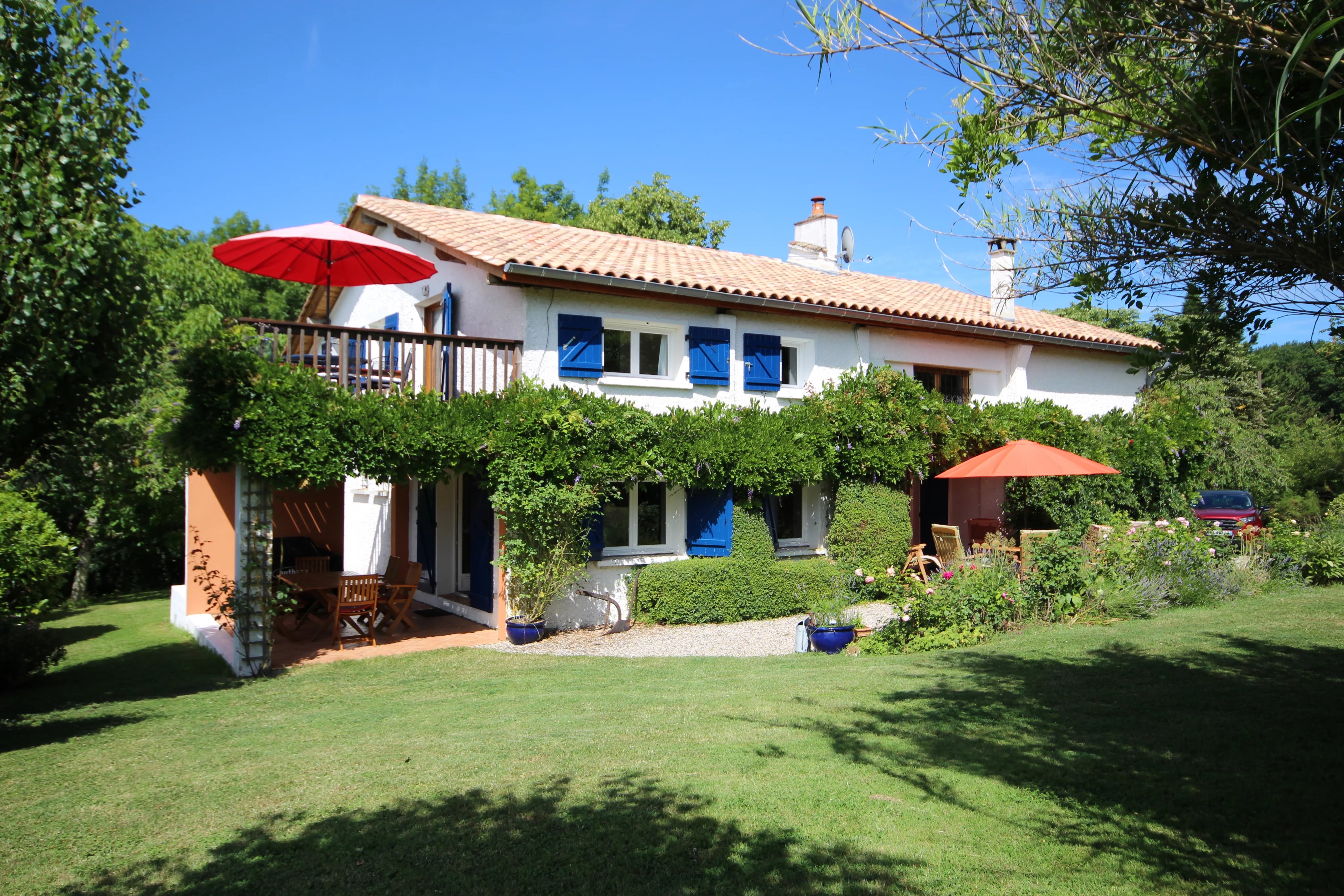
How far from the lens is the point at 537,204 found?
41.1 metres

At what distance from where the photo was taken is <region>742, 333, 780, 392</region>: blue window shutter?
14.4 m

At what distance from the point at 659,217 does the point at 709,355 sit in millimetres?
20028

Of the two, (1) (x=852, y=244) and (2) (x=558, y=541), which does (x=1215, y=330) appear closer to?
(2) (x=558, y=541)

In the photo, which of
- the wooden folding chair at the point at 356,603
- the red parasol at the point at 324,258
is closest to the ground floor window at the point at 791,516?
the wooden folding chair at the point at 356,603

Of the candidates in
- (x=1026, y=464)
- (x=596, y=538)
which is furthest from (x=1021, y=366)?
(x=596, y=538)

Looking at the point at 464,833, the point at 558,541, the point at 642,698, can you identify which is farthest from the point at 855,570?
the point at 464,833

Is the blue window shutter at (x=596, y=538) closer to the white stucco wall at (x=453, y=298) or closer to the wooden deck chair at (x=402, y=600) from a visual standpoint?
the wooden deck chair at (x=402, y=600)

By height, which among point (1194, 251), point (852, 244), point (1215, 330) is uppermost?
point (852, 244)

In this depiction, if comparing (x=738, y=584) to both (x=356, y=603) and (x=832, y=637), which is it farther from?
(x=356, y=603)

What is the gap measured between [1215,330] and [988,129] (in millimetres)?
2032

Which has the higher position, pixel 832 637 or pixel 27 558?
pixel 27 558

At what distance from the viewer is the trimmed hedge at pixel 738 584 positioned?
12.9 metres

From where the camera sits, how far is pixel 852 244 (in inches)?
818

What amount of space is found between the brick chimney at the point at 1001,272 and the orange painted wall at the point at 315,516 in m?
15.1
